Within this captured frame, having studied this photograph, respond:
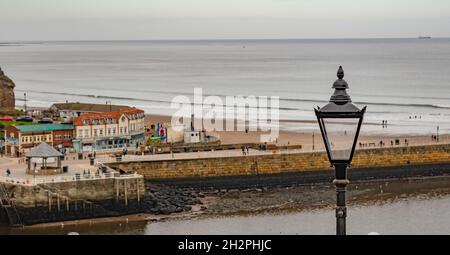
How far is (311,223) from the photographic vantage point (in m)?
37.9

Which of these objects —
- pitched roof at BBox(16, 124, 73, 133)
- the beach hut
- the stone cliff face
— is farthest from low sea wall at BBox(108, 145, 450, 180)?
the stone cliff face

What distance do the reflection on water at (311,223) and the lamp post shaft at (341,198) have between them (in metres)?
25.9

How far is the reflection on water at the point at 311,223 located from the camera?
3612 cm

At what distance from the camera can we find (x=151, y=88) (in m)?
130

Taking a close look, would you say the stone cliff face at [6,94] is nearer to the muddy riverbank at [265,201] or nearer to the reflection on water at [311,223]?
the muddy riverbank at [265,201]

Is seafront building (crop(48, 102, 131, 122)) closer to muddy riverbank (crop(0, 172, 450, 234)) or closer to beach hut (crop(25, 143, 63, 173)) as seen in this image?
muddy riverbank (crop(0, 172, 450, 234))

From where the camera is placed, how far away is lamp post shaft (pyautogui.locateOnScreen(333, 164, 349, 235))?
788 cm

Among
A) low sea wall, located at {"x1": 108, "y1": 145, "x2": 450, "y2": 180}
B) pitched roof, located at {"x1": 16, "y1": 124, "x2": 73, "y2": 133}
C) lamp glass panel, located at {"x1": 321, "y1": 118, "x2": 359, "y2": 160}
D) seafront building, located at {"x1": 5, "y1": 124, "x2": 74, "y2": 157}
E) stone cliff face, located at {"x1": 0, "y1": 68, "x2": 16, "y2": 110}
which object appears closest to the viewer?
lamp glass panel, located at {"x1": 321, "y1": 118, "x2": 359, "y2": 160}

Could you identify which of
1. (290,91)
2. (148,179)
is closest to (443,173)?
(148,179)

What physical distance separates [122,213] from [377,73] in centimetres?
12765

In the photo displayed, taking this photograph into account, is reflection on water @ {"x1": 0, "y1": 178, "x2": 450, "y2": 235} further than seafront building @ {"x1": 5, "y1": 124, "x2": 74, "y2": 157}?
No

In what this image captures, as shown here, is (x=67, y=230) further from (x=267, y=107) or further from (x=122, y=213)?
(x=267, y=107)

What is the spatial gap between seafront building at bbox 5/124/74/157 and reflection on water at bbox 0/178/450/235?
12.9 m

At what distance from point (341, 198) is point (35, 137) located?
146 ft
